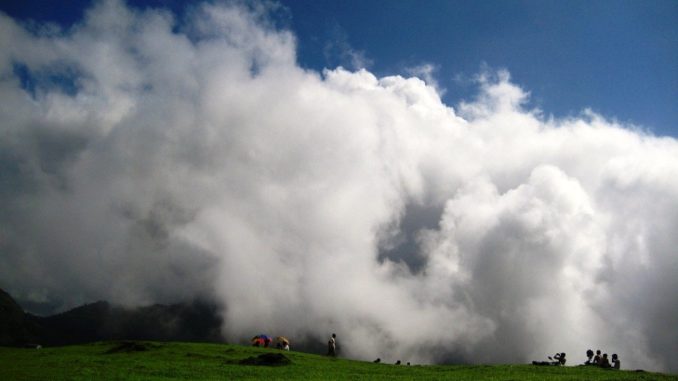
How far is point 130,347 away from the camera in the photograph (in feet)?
210

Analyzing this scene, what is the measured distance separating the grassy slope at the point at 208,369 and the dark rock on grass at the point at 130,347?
0.20 meters

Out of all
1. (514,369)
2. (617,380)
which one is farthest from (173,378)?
(617,380)

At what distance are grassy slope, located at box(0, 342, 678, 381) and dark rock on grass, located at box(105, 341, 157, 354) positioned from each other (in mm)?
197

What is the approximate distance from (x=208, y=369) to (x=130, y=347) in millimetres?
20988

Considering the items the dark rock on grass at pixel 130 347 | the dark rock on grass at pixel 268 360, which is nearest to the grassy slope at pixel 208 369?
the dark rock on grass at pixel 130 347

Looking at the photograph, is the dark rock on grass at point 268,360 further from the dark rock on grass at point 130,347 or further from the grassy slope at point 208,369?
the dark rock on grass at point 130,347

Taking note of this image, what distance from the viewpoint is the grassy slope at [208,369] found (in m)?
44.6

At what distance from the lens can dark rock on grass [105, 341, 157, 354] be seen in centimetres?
6302

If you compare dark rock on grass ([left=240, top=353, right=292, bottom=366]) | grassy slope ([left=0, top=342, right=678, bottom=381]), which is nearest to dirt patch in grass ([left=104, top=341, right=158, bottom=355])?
grassy slope ([left=0, top=342, right=678, bottom=381])

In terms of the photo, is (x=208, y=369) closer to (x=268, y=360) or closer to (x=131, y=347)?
(x=268, y=360)

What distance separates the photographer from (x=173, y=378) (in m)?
43.2

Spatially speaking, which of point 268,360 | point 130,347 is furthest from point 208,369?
point 130,347

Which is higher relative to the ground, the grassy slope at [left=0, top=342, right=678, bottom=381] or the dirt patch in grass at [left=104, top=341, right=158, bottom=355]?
the dirt patch in grass at [left=104, top=341, right=158, bottom=355]

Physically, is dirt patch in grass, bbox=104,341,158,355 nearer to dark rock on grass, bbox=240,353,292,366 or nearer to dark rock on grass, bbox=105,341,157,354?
dark rock on grass, bbox=105,341,157,354
